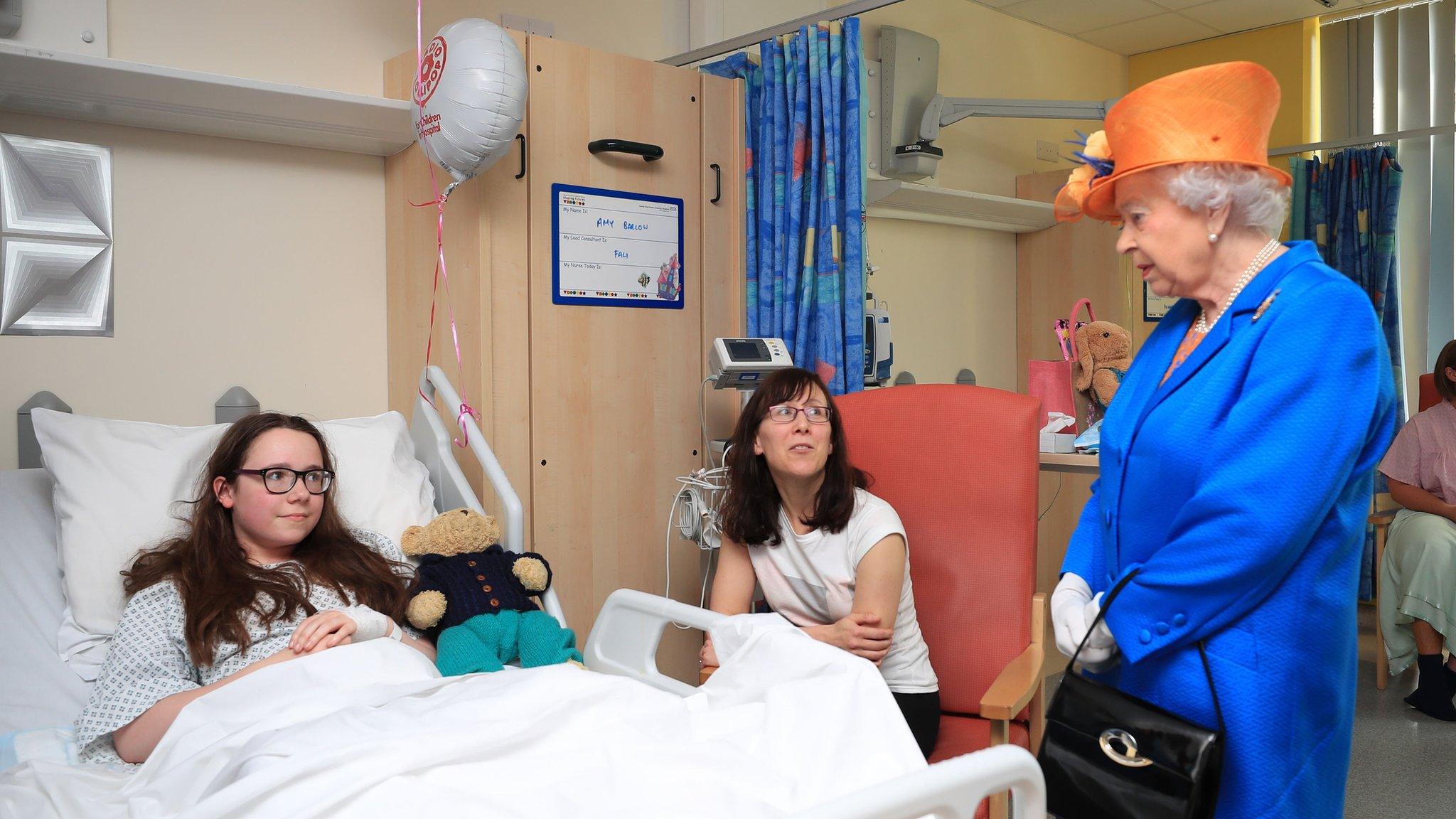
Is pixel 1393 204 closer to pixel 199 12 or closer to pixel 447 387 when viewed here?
pixel 447 387

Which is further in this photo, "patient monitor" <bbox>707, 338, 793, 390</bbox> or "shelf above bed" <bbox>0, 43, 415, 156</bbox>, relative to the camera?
"patient monitor" <bbox>707, 338, 793, 390</bbox>

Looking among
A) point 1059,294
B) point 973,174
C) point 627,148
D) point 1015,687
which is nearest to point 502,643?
point 1015,687

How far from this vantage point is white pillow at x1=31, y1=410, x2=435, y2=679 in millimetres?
1878

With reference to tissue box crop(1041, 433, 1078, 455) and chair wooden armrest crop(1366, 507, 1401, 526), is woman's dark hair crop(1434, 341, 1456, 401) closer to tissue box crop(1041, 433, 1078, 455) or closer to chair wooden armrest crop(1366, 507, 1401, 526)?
chair wooden armrest crop(1366, 507, 1401, 526)

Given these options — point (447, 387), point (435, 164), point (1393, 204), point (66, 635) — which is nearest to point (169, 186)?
point (435, 164)

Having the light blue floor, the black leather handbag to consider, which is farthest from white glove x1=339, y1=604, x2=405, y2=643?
the light blue floor

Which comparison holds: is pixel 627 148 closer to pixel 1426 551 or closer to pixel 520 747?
pixel 520 747

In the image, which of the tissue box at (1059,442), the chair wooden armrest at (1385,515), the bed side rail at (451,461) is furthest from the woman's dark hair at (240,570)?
the chair wooden armrest at (1385,515)

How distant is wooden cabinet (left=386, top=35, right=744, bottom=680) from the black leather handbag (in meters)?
1.58

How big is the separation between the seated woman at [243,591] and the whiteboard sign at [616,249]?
0.91 metres

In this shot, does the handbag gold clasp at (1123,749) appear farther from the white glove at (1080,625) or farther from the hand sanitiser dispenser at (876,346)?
the hand sanitiser dispenser at (876,346)

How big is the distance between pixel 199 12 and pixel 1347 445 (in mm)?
2635

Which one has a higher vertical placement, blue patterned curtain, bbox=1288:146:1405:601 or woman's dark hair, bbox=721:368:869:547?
blue patterned curtain, bbox=1288:146:1405:601

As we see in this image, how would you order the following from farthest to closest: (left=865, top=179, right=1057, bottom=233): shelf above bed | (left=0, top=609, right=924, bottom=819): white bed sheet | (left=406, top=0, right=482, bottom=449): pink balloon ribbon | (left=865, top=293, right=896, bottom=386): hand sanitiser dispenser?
(left=865, top=179, right=1057, bottom=233): shelf above bed < (left=865, top=293, right=896, bottom=386): hand sanitiser dispenser < (left=406, top=0, right=482, bottom=449): pink balloon ribbon < (left=0, top=609, right=924, bottom=819): white bed sheet
